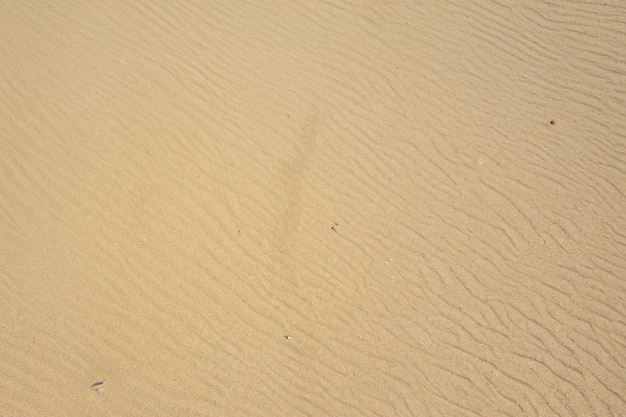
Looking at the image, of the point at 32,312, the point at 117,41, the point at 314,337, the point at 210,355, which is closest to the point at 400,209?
the point at 314,337

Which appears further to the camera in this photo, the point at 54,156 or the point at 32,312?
the point at 54,156

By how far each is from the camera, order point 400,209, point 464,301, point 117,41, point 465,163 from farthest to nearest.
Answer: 1. point 117,41
2. point 465,163
3. point 400,209
4. point 464,301

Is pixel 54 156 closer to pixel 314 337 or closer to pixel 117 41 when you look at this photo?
pixel 117 41

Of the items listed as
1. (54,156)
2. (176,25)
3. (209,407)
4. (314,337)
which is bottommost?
(209,407)

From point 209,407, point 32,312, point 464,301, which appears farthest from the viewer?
point 464,301

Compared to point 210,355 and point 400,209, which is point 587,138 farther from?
point 210,355

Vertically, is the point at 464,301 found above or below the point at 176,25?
below

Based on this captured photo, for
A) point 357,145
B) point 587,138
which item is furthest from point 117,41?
point 587,138
